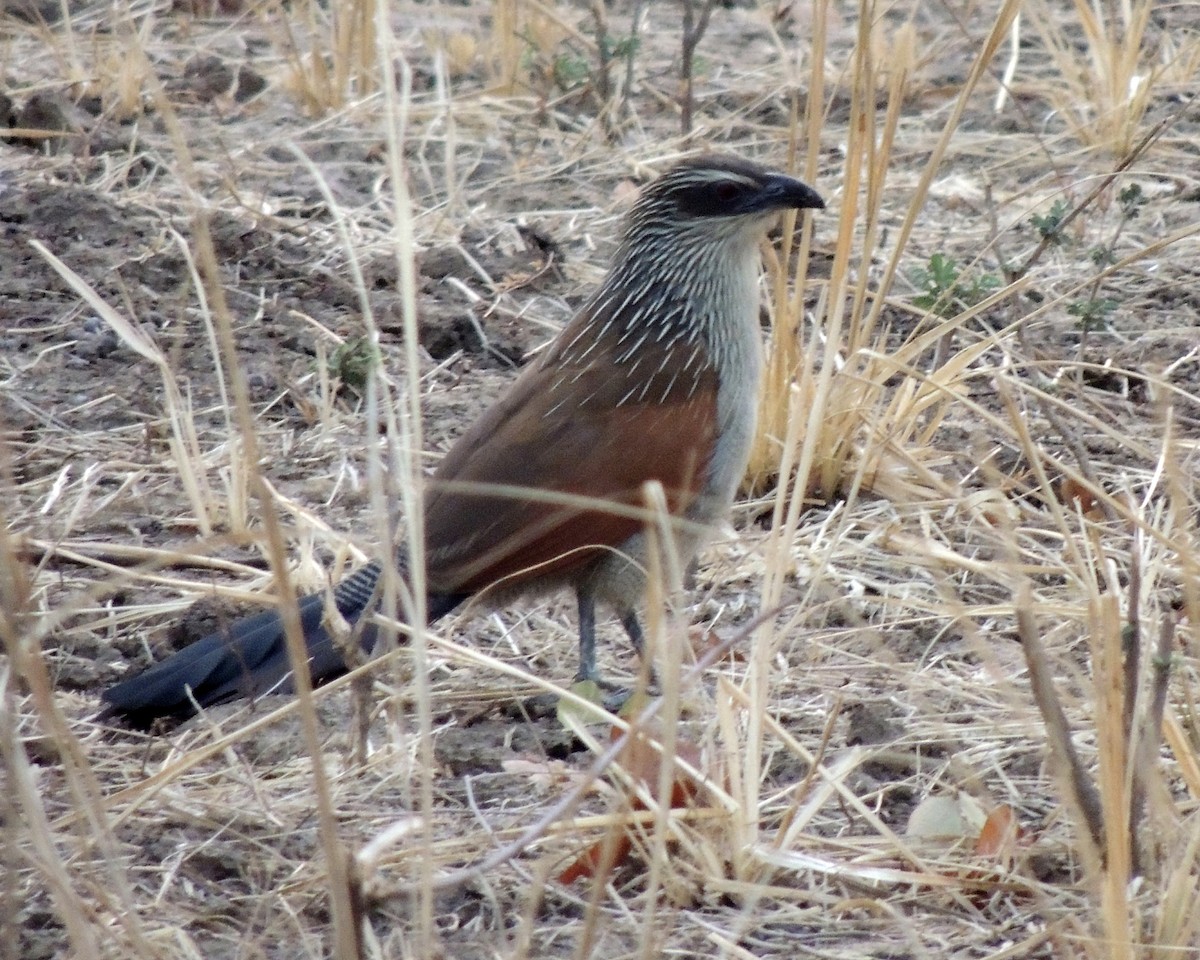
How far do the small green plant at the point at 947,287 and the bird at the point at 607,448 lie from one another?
50cm

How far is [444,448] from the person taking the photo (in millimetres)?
3934

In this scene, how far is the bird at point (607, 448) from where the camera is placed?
9.36ft

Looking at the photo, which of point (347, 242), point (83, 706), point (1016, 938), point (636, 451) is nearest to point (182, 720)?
point (83, 706)

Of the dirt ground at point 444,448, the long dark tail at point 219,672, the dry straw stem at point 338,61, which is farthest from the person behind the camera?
the dry straw stem at point 338,61

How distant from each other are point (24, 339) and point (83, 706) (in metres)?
1.65

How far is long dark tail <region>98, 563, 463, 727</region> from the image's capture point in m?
2.75

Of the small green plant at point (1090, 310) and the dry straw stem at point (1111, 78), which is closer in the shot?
the small green plant at point (1090, 310)

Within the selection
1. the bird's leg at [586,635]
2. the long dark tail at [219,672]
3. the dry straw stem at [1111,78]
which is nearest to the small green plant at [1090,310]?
the dry straw stem at [1111,78]

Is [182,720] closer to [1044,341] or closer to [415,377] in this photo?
[415,377]

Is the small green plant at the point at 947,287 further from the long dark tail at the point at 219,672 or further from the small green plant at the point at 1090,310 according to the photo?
the long dark tail at the point at 219,672

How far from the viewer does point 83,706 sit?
9.52ft

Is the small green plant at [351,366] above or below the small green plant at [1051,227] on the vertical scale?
below

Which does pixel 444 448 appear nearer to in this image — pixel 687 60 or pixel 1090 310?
pixel 1090 310

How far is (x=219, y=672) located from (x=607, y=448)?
789mm
